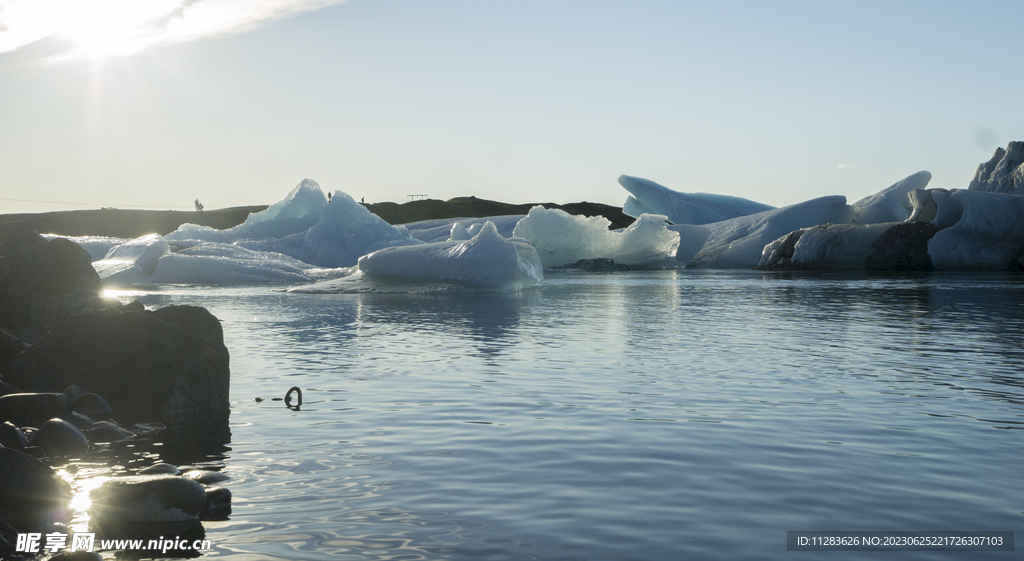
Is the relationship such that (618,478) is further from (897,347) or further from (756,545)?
(897,347)

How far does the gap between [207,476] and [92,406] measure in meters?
2.79

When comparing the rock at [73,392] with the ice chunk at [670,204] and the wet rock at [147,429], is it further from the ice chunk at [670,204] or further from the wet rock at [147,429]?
the ice chunk at [670,204]

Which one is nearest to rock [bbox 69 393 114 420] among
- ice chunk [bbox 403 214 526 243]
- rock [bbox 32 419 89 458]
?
rock [bbox 32 419 89 458]

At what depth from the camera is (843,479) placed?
5672 mm

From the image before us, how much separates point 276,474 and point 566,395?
377 centimetres

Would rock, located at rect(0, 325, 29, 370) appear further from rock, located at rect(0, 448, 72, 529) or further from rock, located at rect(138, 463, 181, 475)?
rock, located at rect(138, 463, 181, 475)

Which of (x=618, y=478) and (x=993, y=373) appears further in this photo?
(x=993, y=373)

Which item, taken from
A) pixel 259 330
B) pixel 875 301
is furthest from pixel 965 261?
pixel 259 330

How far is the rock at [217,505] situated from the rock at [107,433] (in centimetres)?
221

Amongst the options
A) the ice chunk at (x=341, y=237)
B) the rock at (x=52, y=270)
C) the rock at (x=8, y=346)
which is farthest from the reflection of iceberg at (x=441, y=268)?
the rock at (x=8, y=346)

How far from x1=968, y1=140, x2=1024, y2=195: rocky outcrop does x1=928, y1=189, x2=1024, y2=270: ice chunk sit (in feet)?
Answer: 24.0

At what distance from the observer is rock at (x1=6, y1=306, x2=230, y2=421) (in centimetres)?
812

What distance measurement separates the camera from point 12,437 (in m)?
6.42

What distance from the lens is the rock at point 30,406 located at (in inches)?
290
